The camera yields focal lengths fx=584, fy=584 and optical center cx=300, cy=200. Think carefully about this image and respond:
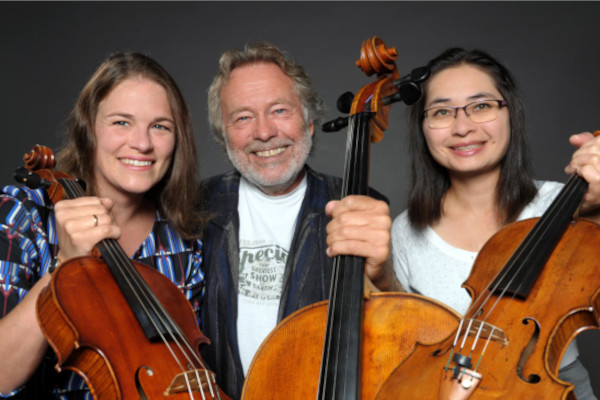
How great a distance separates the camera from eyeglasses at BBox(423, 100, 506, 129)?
2.18 m

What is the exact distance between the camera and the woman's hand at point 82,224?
1.57 m

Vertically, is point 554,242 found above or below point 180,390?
above

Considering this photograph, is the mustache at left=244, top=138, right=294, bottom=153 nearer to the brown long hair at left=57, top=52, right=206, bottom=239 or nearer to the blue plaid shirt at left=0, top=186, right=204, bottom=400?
the brown long hair at left=57, top=52, right=206, bottom=239

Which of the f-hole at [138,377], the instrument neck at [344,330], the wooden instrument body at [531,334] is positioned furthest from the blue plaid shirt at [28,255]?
the wooden instrument body at [531,334]

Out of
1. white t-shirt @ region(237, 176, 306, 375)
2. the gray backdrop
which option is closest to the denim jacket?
white t-shirt @ region(237, 176, 306, 375)

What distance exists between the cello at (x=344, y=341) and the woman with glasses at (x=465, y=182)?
839 mm

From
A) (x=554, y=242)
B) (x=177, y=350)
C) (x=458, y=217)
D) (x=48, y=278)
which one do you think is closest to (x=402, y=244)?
(x=458, y=217)

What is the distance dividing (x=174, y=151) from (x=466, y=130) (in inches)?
42.9

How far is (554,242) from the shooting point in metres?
1.43

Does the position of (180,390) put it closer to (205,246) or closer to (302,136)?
(205,246)

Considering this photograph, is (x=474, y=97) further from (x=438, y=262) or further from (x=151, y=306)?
(x=151, y=306)

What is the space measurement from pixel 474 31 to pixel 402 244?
184cm

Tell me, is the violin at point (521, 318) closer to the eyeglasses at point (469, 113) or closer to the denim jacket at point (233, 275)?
the eyeglasses at point (469, 113)

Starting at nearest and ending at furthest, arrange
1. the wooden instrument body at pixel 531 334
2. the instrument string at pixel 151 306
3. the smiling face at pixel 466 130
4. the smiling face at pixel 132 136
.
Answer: the wooden instrument body at pixel 531 334 < the instrument string at pixel 151 306 < the smiling face at pixel 132 136 < the smiling face at pixel 466 130
